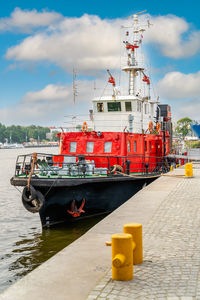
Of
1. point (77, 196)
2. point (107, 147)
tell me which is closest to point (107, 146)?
point (107, 147)

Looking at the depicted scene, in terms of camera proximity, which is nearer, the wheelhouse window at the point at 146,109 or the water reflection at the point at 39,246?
the water reflection at the point at 39,246

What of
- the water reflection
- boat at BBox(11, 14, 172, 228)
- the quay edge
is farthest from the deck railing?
the quay edge

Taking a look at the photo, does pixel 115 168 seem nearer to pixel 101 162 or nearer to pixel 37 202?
pixel 101 162

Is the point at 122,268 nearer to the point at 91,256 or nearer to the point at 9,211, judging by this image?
the point at 91,256

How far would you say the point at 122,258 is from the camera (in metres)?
5.68

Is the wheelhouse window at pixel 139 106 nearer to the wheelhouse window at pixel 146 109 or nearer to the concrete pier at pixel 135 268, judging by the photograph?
the wheelhouse window at pixel 146 109

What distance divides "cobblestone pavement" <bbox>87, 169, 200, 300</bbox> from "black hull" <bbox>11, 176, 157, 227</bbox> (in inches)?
162

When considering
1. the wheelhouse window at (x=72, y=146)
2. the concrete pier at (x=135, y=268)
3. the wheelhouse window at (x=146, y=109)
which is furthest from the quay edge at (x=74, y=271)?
the wheelhouse window at (x=146, y=109)

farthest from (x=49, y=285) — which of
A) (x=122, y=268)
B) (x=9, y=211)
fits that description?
(x=9, y=211)

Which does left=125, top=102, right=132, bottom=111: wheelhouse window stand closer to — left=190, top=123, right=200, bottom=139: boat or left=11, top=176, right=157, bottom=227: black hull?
left=11, top=176, right=157, bottom=227: black hull

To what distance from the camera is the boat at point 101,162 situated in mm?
13828

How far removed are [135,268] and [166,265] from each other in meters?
0.55

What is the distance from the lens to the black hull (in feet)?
44.6

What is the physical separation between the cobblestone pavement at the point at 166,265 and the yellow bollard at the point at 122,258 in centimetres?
11
